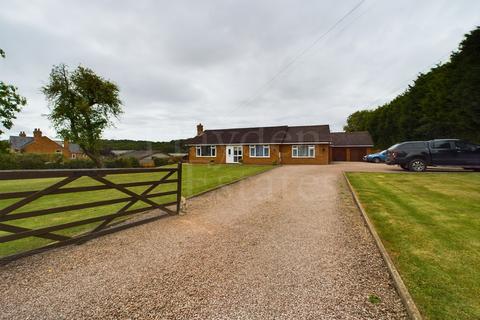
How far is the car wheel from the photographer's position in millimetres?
15694

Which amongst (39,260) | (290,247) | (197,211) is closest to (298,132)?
(197,211)

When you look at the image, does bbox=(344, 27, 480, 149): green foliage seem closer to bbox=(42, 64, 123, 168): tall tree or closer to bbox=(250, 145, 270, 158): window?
bbox=(250, 145, 270, 158): window

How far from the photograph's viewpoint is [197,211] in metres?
7.40

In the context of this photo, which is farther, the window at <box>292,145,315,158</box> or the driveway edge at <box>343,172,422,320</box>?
the window at <box>292,145,315,158</box>

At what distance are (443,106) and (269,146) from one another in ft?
56.8

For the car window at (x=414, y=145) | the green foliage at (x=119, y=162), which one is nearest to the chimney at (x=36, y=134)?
the green foliage at (x=119, y=162)

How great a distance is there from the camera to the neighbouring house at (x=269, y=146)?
92.0 ft

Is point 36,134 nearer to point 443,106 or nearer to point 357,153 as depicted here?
point 357,153

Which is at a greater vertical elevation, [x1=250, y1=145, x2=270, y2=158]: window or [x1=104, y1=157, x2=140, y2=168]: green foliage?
[x1=250, y1=145, x2=270, y2=158]: window

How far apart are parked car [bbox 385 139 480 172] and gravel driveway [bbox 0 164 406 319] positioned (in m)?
13.4

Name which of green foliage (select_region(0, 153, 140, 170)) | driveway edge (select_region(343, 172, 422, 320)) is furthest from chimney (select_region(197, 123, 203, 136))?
driveway edge (select_region(343, 172, 422, 320))

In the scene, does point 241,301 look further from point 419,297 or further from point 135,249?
point 135,249

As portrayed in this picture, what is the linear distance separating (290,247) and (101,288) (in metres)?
3.27

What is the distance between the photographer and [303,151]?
28453 mm
